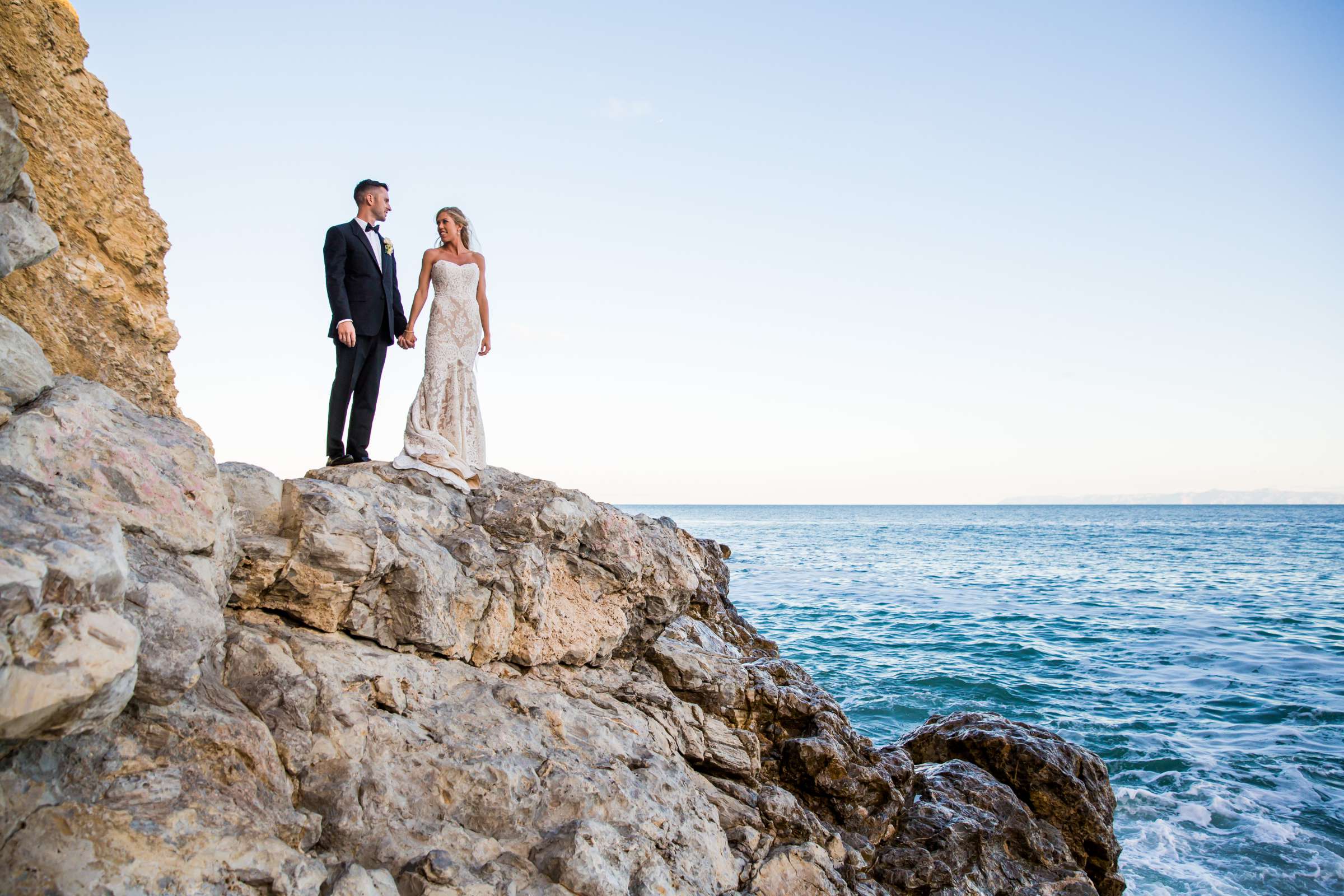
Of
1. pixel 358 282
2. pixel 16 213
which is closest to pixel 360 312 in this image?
pixel 358 282

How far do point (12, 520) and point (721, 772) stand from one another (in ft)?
16.2

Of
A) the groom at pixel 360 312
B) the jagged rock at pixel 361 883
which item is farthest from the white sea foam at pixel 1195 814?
the groom at pixel 360 312

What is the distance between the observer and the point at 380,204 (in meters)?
7.25

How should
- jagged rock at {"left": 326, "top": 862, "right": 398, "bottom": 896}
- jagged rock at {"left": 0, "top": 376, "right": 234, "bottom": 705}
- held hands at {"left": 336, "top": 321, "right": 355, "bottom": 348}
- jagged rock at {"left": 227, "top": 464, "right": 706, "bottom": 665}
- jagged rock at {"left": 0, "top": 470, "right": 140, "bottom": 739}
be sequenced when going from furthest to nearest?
held hands at {"left": 336, "top": 321, "right": 355, "bottom": 348} → jagged rock at {"left": 227, "top": 464, "right": 706, "bottom": 665} → jagged rock at {"left": 326, "top": 862, "right": 398, "bottom": 896} → jagged rock at {"left": 0, "top": 376, "right": 234, "bottom": 705} → jagged rock at {"left": 0, "top": 470, "right": 140, "bottom": 739}

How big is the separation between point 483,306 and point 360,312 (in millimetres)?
1299

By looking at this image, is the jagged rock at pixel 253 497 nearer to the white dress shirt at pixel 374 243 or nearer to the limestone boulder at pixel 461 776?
the limestone boulder at pixel 461 776

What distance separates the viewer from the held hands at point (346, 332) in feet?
21.9

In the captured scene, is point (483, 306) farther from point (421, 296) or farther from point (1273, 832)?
point (1273, 832)

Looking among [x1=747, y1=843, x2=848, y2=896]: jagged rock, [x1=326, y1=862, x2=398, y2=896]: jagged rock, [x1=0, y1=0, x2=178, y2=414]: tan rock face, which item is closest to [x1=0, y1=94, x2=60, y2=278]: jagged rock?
[x1=0, y1=0, x2=178, y2=414]: tan rock face

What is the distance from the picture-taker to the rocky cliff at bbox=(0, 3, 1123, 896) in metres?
2.91

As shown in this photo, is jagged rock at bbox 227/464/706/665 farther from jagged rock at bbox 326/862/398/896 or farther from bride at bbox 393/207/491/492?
jagged rock at bbox 326/862/398/896

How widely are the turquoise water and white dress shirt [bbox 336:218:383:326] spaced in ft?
29.9

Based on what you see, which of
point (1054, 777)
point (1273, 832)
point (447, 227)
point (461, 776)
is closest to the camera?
point (461, 776)

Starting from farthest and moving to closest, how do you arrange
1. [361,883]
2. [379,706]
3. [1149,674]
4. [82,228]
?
[1149,674] < [82,228] < [379,706] < [361,883]
